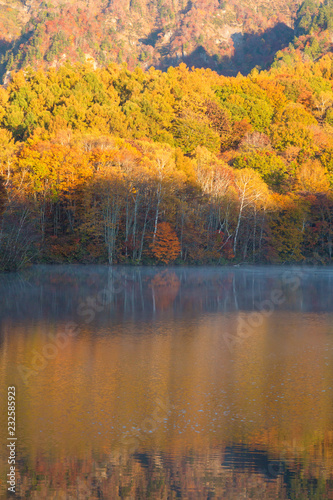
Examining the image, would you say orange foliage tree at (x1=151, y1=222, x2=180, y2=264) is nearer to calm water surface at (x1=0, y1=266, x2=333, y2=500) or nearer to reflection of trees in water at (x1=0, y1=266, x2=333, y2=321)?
reflection of trees in water at (x1=0, y1=266, x2=333, y2=321)

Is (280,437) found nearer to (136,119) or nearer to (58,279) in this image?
(58,279)

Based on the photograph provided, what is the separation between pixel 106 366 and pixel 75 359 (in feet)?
3.04

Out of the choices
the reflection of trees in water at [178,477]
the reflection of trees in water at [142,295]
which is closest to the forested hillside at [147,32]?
the reflection of trees in water at [142,295]

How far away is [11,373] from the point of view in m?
10.6

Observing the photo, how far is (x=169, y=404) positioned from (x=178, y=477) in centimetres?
260

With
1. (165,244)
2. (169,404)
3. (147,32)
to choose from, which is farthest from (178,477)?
(147,32)

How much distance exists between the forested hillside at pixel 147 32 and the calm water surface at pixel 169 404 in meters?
123

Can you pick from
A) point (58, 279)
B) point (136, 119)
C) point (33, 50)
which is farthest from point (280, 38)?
point (58, 279)

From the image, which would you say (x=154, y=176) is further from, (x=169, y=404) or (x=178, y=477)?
(x=178, y=477)

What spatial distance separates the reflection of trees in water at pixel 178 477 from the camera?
5957 mm

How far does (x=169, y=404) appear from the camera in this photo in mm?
8867

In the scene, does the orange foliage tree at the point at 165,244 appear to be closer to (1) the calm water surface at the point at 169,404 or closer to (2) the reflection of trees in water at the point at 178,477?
(1) the calm water surface at the point at 169,404

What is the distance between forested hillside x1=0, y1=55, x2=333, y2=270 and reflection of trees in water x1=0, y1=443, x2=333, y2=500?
1148 inches

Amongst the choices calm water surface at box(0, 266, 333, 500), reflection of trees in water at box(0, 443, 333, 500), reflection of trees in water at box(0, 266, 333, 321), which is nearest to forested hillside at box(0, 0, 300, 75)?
reflection of trees in water at box(0, 266, 333, 321)
